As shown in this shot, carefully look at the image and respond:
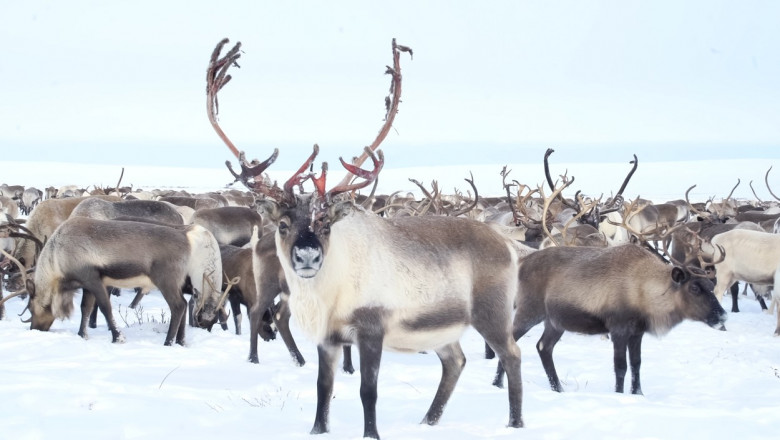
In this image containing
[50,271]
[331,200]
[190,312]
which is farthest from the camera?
[190,312]

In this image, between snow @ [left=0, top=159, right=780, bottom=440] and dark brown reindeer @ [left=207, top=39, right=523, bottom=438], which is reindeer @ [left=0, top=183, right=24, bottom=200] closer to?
snow @ [left=0, top=159, right=780, bottom=440]

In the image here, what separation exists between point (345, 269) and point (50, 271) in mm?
5308

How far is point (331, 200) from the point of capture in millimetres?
4887

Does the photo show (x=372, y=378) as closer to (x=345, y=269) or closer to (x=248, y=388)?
(x=345, y=269)

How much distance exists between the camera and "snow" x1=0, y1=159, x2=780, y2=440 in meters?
5.00

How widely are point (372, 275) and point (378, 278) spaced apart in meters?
0.04

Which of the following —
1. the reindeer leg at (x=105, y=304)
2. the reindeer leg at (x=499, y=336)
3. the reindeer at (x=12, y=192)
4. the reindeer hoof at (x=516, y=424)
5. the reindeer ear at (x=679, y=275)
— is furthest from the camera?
the reindeer at (x=12, y=192)

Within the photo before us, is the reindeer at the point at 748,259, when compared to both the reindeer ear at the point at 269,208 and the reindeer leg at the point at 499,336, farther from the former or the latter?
the reindeer ear at the point at 269,208

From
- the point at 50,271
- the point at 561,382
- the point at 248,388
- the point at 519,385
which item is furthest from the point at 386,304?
the point at 50,271

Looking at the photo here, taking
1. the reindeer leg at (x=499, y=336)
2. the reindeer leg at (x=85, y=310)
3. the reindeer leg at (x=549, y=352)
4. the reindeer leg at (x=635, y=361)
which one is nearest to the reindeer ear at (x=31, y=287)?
the reindeer leg at (x=85, y=310)

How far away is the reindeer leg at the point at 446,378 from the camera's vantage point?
18.0ft

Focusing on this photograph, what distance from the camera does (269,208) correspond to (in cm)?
489

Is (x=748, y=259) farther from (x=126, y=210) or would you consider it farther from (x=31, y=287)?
(x=31, y=287)

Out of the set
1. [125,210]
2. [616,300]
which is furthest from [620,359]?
[125,210]
